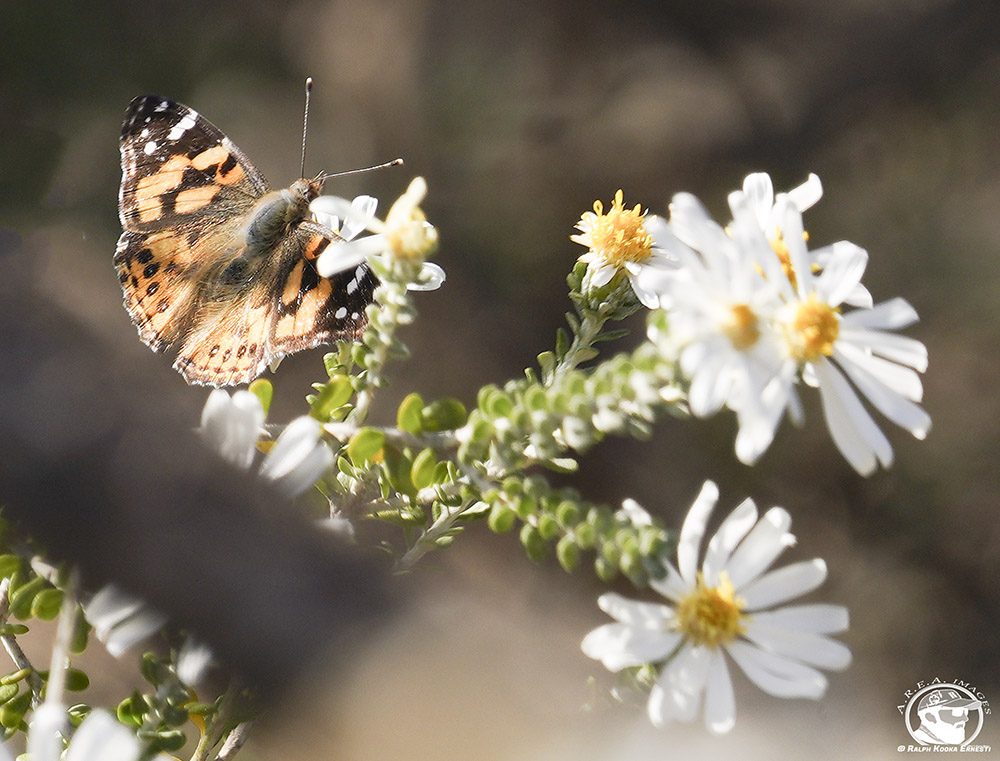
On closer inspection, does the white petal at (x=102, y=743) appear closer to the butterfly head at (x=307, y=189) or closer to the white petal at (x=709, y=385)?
the white petal at (x=709, y=385)

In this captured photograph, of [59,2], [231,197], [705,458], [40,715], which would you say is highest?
[705,458]

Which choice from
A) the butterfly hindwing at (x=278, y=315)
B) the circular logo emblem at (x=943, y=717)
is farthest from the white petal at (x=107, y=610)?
the circular logo emblem at (x=943, y=717)

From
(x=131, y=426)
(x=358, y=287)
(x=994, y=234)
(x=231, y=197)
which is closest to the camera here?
(x=131, y=426)

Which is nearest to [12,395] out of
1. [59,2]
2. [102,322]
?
[102,322]

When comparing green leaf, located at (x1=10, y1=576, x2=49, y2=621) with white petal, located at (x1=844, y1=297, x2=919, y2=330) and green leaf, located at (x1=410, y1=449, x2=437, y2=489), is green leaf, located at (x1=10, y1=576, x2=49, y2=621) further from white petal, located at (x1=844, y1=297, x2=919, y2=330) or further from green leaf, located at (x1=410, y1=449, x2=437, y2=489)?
white petal, located at (x1=844, y1=297, x2=919, y2=330)

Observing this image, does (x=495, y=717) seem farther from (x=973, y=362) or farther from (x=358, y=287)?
(x=973, y=362)

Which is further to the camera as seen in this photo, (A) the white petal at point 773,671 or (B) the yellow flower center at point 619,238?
(B) the yellow flower center at point 619,238
